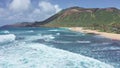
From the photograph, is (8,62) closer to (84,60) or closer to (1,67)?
(1,67)

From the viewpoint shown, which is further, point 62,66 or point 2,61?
point 2,61

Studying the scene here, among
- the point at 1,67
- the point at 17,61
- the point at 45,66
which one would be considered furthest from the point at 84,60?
the point at 1,67

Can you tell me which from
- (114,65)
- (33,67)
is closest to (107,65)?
(114,65)

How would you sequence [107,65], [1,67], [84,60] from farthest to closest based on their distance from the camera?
[84,60] → [107,65] → [1,67]

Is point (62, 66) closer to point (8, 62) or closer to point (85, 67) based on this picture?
point (85, 67)

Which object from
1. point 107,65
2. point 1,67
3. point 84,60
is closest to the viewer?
point 1,67

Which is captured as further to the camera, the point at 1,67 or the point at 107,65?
the point at 107,65

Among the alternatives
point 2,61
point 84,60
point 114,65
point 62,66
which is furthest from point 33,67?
point 114,65
